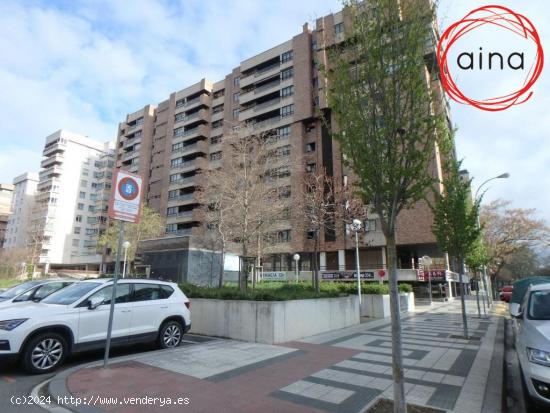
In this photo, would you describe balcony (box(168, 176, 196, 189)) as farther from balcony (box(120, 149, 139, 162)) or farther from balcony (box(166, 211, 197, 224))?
balcony (box(120, 149, 139, 162))

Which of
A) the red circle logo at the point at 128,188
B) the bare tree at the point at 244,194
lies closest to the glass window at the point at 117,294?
the red circle logo at the point at 128,188

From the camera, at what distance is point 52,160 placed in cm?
8044

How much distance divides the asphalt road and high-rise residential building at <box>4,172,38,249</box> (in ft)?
290

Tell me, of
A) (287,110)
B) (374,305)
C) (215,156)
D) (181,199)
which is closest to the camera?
(374,305)

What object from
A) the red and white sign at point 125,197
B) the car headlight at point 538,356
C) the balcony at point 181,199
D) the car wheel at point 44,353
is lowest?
the car wheel at point 44,353

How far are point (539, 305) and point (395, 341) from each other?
11.7 ft

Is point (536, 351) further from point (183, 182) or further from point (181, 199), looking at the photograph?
point (183, 182)

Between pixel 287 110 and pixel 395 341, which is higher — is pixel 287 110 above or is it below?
above

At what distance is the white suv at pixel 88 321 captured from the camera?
6.40 metres

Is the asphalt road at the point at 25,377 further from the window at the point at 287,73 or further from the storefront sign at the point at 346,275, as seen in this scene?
the window at the point at 287,73

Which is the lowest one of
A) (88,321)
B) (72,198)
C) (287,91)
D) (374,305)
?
(374,305)

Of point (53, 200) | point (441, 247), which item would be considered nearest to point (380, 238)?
point (441, 247)

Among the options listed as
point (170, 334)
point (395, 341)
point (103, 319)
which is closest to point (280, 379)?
point (395, 341)

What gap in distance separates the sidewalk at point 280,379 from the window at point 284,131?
39.6 meters
